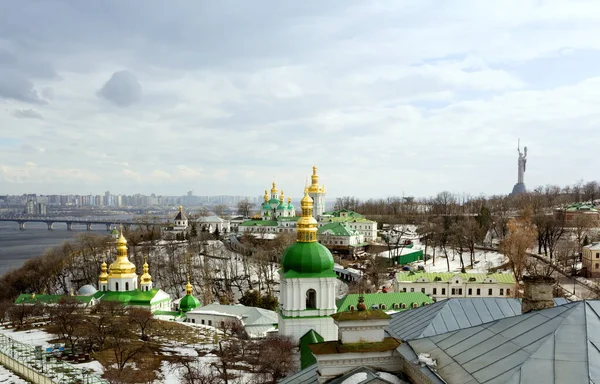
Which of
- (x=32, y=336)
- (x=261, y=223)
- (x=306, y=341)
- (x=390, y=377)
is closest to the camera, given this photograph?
(x=390, y=377)

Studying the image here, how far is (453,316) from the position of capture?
39.9 ft

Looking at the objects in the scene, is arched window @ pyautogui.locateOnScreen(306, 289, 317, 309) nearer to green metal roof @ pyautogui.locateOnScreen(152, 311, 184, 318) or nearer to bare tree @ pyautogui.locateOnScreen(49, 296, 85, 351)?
bare tree @ pyautogui.locateOnScreen(49, 296, 85, 351)

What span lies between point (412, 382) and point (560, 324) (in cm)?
326

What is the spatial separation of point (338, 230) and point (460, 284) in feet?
114

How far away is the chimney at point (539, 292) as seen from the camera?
1056 centimetres

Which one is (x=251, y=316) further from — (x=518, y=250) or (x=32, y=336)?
(x=518, y=250)

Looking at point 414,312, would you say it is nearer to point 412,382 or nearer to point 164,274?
point 412,382

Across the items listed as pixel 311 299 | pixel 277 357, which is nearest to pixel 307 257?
pixel 311 299

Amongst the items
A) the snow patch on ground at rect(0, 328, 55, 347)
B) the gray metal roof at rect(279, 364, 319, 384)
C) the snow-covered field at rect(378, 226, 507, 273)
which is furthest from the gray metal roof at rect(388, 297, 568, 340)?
the snow-covered field at rect(378, 226, 507, 273)

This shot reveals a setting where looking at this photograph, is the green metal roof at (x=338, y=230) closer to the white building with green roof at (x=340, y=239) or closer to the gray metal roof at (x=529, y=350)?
the white building with green roof at (x=340, y=239)

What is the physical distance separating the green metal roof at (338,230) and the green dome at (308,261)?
174 feet

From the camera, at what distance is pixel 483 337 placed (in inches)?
372

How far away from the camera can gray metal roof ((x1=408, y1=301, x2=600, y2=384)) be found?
24.4 feet

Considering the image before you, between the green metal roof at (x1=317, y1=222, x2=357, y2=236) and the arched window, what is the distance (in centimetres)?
5306
